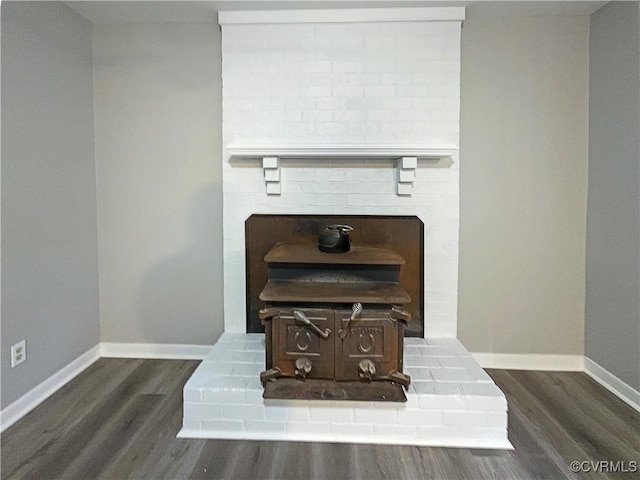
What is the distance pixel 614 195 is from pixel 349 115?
1.71m

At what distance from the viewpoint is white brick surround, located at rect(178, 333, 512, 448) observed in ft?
6.65

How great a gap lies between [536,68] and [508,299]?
158 centimetres

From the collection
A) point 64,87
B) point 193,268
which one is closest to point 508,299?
point 193,268

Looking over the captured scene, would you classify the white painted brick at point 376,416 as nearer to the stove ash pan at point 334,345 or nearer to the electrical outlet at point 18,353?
the stove ash pan at point 334,345

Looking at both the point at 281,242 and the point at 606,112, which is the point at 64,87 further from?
the point at 606,112

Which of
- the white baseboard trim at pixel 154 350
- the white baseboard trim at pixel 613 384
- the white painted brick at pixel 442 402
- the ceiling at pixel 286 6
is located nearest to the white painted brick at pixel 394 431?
the white painted brick at pixel 442 402

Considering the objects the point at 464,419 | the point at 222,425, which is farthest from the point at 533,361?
the point at 222,425

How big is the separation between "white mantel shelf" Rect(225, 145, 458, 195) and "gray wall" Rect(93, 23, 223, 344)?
0.40 metres

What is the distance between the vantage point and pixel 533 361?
2.88 m

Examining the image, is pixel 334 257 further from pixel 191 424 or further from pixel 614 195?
pixel 614 195

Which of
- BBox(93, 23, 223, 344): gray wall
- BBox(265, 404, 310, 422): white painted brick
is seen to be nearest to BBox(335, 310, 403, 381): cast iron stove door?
BBox(265, 404, 310, 422): white painted brick

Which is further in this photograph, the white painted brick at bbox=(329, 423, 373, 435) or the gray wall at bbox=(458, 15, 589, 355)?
the gray wall at bbox=(458, 15, 589, 355)

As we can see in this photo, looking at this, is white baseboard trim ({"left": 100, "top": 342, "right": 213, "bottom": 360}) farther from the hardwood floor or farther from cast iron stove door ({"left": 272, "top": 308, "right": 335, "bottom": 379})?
cast iron stove door ({"left": 272, "top": 308, "right": 335, "bottom": 379})

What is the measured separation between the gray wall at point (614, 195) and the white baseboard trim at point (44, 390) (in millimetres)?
3427
